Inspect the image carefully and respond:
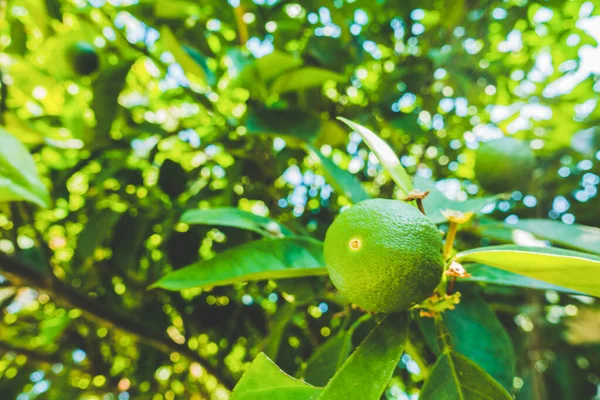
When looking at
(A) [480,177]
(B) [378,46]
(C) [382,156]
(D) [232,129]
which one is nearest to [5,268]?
(D) [232,129]

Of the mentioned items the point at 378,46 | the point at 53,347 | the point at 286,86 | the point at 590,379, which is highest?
the point at 378,46

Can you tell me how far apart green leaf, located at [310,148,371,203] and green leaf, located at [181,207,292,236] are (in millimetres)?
160

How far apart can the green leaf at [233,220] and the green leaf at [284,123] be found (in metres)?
0.32

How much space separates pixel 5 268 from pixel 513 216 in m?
1.80

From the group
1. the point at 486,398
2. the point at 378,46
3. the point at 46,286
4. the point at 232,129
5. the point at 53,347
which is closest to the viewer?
the point at 486,398

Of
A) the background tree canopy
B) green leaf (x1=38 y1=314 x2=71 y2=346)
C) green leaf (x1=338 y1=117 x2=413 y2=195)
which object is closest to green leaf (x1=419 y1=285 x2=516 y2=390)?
the background tree canopy

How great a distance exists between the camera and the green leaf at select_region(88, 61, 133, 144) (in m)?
1.30

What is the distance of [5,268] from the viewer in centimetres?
127

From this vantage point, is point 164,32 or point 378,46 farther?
point 378,46

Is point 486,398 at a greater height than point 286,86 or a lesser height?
lesser

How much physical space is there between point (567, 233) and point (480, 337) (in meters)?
0.31

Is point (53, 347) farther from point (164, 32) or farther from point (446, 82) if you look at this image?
point (446, 82)

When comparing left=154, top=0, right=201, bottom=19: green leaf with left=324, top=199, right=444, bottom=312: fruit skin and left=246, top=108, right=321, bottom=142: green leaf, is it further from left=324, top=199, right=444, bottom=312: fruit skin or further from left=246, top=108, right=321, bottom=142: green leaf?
left=324, top=199, right=444, bottom=312: fruit skin

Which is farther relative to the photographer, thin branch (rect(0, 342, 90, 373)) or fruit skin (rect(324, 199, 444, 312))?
thin branch (rect(0, 342, 90, 373))
